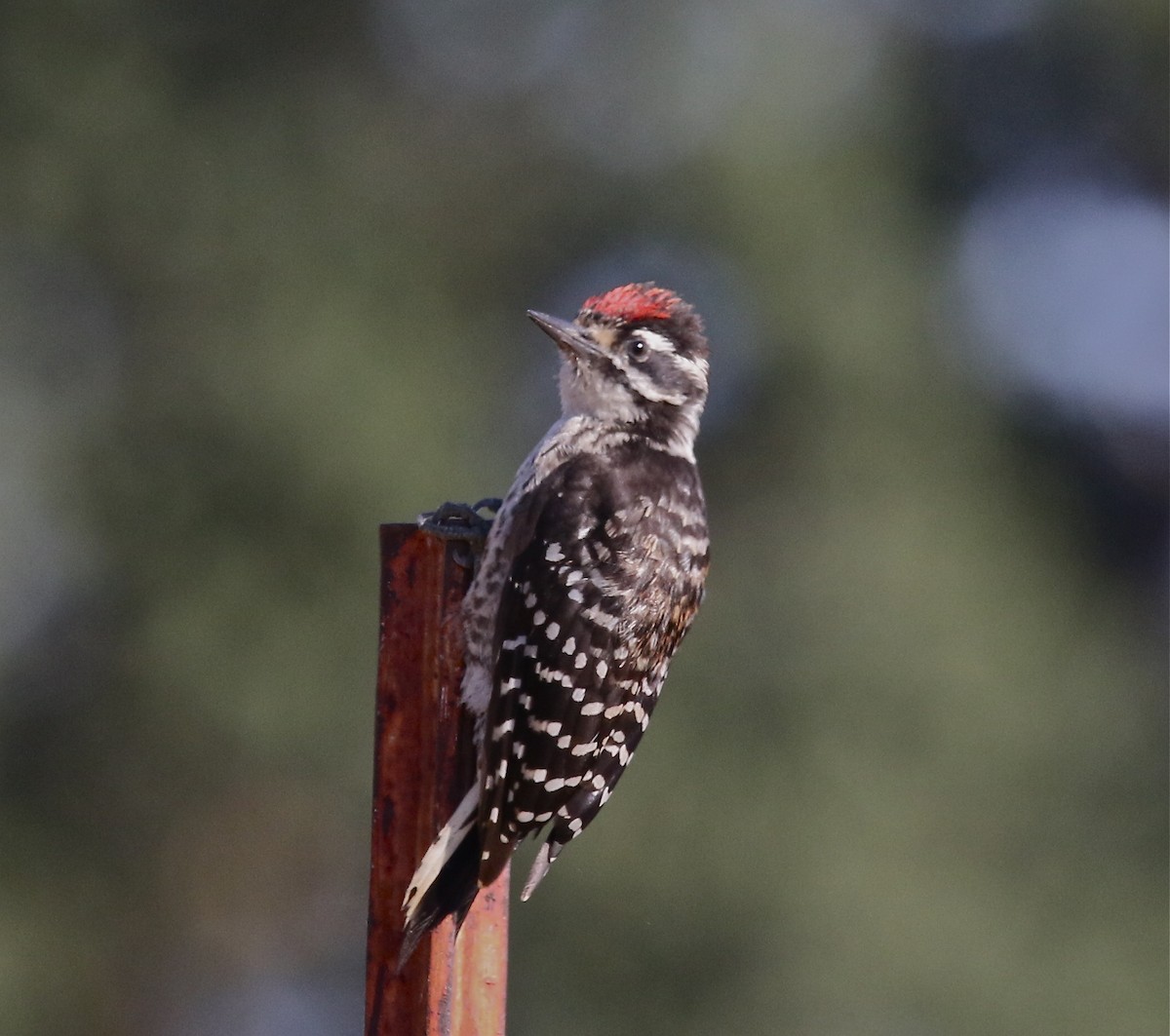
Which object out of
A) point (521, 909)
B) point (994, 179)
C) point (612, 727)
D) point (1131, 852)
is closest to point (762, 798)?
point (521, 909)

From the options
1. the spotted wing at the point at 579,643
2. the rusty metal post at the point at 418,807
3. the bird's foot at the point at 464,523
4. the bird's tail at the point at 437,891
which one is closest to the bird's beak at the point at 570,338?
the spotted wing at the point at 579,643

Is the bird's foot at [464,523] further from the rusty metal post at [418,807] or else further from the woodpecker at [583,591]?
the rusty metal post at [418,807]

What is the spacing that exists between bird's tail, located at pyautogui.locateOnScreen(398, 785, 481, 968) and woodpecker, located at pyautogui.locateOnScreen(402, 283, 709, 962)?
0.07 m

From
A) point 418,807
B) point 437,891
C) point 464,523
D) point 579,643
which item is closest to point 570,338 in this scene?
point 464,523

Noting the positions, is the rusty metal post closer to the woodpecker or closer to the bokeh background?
the woodpecker

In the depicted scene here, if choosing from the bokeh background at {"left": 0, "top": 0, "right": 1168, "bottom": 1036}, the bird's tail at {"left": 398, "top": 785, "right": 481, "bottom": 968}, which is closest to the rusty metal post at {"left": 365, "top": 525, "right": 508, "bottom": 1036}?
the bird's tail at {"left": 398, "top": 785, "right": 481, "bottom": 968}

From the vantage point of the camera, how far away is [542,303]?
34.6ft

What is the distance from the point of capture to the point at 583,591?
13.2 feet

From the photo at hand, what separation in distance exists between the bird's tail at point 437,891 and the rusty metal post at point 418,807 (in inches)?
0.8

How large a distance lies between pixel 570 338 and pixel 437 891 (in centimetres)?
176

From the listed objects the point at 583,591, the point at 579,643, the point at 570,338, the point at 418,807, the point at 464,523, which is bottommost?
the point at 418,807

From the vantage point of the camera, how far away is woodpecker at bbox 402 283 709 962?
3.78 metres

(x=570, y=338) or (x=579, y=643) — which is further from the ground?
(x=570, y=338)

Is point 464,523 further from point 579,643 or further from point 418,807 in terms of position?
point 418,807
